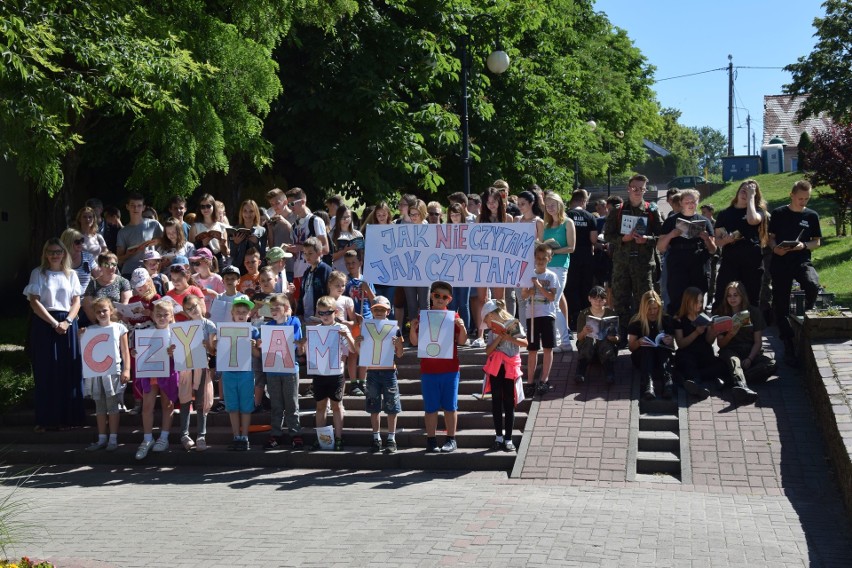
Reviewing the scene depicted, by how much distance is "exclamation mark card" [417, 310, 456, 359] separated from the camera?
11.3 meters

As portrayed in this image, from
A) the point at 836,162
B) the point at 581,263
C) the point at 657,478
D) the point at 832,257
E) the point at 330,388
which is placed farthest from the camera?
the point at 836,162

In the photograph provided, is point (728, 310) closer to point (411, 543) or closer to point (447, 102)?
point (411, 543)

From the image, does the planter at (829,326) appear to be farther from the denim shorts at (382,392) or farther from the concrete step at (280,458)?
the denim shorts at (382,392)

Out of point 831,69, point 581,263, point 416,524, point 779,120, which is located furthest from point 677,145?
point 416,524

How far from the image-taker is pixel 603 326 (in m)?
12.4

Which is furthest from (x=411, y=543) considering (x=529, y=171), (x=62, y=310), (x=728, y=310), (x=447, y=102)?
(x=529, y=171)

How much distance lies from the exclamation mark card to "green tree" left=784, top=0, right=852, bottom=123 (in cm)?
1513

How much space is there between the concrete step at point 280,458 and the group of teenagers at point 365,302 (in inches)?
6.0

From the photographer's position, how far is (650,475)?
10.6m

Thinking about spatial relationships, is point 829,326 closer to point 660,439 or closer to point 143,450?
point 660,439

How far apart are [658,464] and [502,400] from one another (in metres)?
1.75

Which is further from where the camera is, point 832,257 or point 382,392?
point 832,257

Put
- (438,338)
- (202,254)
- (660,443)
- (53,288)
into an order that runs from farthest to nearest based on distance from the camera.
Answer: (202,254), (53,288), (438,338), (660,443)

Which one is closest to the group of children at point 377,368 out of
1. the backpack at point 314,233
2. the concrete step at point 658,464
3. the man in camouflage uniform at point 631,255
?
the man in camouflage uniform at point 631,255
